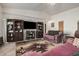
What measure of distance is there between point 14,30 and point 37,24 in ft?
1.51

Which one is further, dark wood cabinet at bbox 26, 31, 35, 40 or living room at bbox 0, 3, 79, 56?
dark wood cabinet at bbox 26, 31, 35, 40

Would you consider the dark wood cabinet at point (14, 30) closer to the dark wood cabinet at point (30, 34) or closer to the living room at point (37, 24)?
the living room at point (37, 24)

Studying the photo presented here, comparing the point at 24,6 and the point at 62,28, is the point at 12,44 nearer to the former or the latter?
the point at 24,6

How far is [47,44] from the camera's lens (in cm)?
216

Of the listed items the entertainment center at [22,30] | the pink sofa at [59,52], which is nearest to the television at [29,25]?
the entertainment center at [22,30]

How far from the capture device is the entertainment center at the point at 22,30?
2.10 metres

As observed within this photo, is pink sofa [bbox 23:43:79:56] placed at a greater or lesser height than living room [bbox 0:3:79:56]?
lesser

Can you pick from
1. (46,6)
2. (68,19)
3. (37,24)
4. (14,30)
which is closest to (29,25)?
(37,24)

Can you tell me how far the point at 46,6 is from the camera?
2.14 meters

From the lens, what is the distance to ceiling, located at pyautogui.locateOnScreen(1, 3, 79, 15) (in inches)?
82.0

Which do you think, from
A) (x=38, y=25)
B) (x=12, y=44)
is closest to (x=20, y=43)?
(x=12, y=44)

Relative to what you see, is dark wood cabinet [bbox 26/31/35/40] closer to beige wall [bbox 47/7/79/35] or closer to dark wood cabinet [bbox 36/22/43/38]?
dark wood cabinet [bbox 36/22/43/38]

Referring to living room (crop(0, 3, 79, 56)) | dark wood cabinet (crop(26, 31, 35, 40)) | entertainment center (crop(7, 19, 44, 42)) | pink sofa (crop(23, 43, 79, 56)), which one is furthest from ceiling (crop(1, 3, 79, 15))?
pink sofa (crop(23, 43, 79, 56))

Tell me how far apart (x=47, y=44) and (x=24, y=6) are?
85 cm
